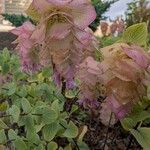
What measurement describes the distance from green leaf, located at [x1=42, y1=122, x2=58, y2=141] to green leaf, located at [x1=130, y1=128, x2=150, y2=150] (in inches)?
5.4

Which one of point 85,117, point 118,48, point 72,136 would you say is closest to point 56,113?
point 72,136

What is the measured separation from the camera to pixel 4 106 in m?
1.11

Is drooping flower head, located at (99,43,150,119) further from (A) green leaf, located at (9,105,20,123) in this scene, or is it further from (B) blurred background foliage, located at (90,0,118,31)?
(B) blurred background foliage, located at (90,0,118,31)

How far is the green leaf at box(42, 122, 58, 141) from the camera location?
34.4 inches

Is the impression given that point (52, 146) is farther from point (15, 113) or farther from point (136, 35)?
point (136, 35)

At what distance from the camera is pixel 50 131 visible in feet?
2.88

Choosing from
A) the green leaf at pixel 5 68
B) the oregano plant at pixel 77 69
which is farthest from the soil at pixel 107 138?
the green leaf at pixel 5 68

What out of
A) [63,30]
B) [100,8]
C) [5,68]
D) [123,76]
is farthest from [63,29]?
[100,8]

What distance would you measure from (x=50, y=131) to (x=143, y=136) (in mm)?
160

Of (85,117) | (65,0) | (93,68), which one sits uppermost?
(65,0)

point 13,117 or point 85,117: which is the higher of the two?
point 13,117

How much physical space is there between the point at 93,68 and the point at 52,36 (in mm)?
103

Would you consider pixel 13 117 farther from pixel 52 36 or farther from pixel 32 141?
pixel 52 36

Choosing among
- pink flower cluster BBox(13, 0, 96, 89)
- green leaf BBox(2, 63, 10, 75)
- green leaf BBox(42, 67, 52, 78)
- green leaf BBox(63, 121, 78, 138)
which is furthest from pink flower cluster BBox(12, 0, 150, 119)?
green leaf BBox(2, 63, 10, 75)
